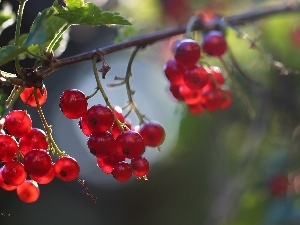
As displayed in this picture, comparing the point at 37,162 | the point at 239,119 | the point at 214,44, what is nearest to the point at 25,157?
the point at 37,162

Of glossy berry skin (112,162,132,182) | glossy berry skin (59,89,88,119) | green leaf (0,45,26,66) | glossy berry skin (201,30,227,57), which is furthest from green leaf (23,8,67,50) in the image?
glossy berry skin (201,30,227,57)

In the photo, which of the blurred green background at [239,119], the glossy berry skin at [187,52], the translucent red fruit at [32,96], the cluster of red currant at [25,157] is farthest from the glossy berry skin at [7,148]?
the glossy berry skin at [187,52]

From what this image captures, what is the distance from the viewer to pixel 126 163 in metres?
1.66

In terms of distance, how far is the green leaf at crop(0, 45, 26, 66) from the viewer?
55.1 inches

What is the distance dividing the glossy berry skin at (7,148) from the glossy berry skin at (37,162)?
0.12 feet

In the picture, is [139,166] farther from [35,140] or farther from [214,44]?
[214,44]

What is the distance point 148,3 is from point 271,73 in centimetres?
94

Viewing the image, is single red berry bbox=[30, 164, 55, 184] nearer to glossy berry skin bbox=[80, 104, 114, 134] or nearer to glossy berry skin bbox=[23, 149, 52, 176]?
glossy berry skin bbox=[23, 149, 52, 176]

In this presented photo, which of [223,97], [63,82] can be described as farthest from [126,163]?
[63,82]

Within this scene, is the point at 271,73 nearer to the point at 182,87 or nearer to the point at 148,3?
the point at 148,3

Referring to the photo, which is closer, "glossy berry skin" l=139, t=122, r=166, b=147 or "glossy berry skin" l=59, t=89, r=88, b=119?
"glossy berry skin" l=59, t=89, r=88, b=119

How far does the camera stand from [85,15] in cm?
154

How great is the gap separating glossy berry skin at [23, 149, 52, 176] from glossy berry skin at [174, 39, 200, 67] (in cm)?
56

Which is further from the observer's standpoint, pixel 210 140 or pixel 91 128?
pixel 210 140
